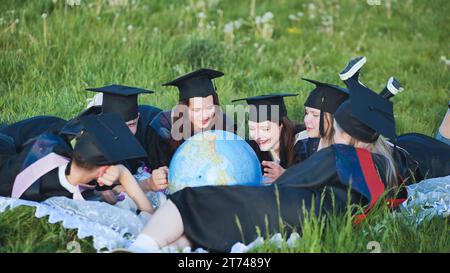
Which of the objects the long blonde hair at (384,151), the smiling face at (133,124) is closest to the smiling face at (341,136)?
the long blonde hair at (384,151)

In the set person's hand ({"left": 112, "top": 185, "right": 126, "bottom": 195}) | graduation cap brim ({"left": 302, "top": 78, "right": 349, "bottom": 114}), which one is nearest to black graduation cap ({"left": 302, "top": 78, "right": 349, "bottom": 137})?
graduation cap brim ({"left": 302, "top": 78, "right": 349, "bottom": 114})

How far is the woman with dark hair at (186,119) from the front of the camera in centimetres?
800

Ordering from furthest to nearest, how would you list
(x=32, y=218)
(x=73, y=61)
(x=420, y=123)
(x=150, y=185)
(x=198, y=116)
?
(x=73, y=61), (x=420, y=123), (x=198, y=116), (x=150, y=185), (x=32, y=218)

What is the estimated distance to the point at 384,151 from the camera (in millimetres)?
6906

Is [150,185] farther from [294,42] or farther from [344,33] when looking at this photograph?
[344,33]

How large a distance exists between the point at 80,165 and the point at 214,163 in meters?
1.13

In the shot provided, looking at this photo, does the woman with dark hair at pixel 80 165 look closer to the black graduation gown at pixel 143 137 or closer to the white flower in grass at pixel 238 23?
the black graduation gown at pixel 143 137

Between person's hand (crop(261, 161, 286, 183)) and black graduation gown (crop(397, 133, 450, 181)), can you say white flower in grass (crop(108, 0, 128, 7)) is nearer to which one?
person's hand (crop(261, 161, 286, 183))

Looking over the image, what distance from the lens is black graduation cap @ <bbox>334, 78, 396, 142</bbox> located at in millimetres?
6777

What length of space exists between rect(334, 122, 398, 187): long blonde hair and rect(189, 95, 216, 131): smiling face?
1.54 meters

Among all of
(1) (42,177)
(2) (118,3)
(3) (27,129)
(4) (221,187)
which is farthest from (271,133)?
(2) (118,3)

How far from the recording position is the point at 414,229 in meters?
6.46

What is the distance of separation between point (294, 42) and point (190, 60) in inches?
92.4
